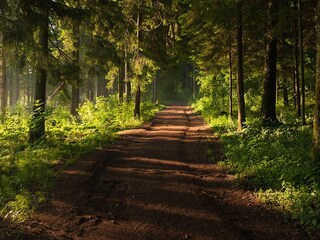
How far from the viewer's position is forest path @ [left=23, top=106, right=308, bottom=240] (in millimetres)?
5484

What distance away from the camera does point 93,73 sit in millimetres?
15680

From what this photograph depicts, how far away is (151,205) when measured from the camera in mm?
6703

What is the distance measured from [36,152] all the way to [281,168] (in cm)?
744

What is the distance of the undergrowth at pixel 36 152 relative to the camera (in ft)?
22.1

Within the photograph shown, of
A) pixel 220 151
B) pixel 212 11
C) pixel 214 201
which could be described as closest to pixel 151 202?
pixel 214 201

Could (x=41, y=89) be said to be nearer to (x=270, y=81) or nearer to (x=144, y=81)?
(x=144, y=81)

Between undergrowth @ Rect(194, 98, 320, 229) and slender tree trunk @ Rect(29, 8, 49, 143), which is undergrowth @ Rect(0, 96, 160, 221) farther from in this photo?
undergrowth @ Rect(194, 98, 320, 229)

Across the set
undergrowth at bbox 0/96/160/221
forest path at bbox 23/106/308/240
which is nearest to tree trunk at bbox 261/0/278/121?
forest path at bbox 23/106/308/240

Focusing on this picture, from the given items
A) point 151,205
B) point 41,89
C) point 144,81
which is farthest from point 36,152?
point 144,81

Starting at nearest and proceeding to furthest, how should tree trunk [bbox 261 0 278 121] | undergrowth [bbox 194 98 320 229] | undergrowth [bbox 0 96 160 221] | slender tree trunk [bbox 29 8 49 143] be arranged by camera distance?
undergrowth [bbox 194 98 320 229], undergrowth [bbox 0 96 160 221], slender tree trunk [bbox 29 8 49 143], tree trunk [bbox 261 0 278 121]

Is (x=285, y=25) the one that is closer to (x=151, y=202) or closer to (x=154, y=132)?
(x=154, y=132)

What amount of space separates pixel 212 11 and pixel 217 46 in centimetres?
607

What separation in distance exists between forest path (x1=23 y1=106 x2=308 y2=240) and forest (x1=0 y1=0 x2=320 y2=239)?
1.37 feet

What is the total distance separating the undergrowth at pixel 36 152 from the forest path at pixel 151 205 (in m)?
0.41
